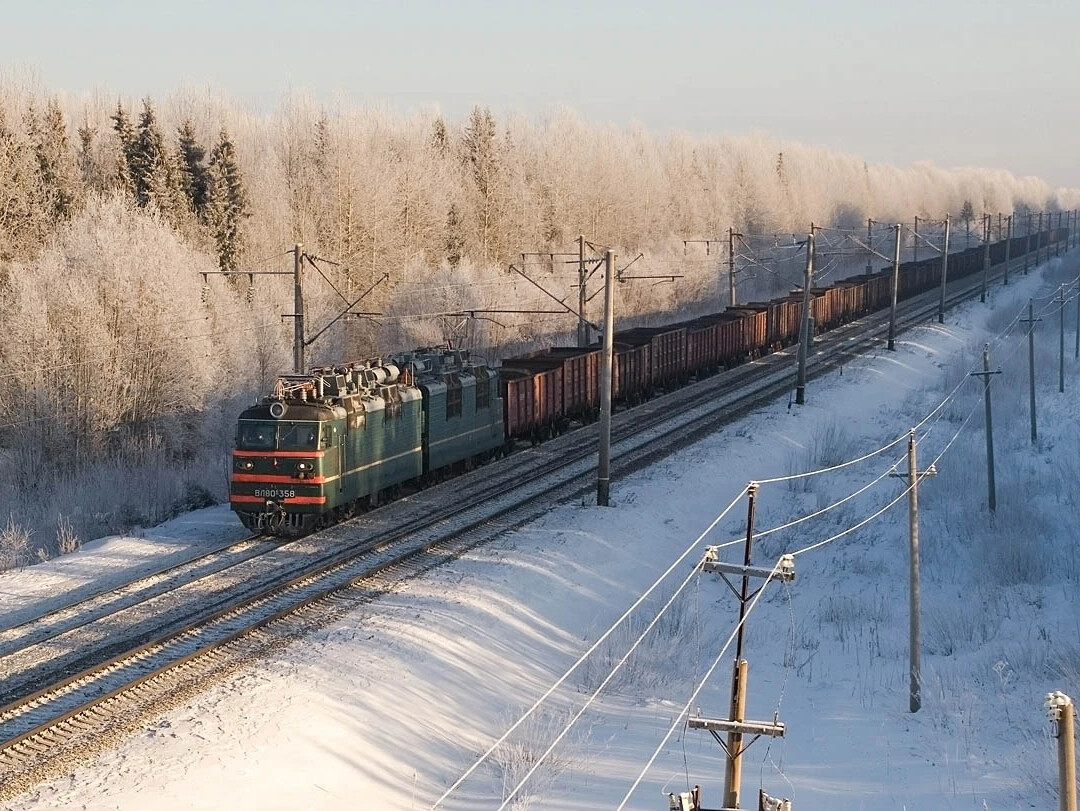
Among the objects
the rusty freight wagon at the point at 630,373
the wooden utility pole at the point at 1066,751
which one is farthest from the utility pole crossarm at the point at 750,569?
the rusty freight wagon at the point at 630,373

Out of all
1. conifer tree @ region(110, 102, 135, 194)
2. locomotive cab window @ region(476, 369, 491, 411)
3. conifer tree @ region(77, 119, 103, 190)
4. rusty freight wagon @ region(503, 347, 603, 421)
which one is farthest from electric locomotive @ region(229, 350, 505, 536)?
conifer tree @ region(77, 119, 103, 190)

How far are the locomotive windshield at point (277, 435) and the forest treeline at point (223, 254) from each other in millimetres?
4146

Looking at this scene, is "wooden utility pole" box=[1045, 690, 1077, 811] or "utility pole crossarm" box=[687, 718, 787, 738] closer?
"wooden utility pole" box=[1045, 690, 1077, 811]

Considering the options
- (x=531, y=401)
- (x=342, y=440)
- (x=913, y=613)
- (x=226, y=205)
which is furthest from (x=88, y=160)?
(x=913, y=613)

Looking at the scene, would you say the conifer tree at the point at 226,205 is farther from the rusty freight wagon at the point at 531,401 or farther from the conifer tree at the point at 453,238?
the rusty freight wagon at the point at 531,401

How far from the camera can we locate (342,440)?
74.0 feet

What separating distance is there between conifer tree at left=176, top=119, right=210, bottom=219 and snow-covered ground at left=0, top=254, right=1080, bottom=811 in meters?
35.4

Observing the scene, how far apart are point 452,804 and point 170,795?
306 cm

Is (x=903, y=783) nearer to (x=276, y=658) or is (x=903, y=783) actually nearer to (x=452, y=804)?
(x=452, y=804)

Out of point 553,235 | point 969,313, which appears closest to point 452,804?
point 969,313

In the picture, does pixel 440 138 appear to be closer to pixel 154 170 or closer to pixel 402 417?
pixel 154 170

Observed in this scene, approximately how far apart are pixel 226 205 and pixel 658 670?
44.8m

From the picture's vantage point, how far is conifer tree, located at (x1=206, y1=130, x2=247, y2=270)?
5584cm

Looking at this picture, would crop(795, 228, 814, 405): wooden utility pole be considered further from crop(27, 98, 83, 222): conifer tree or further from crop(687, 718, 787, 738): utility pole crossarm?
crop(27, 98, 83, 222): conifer tree
